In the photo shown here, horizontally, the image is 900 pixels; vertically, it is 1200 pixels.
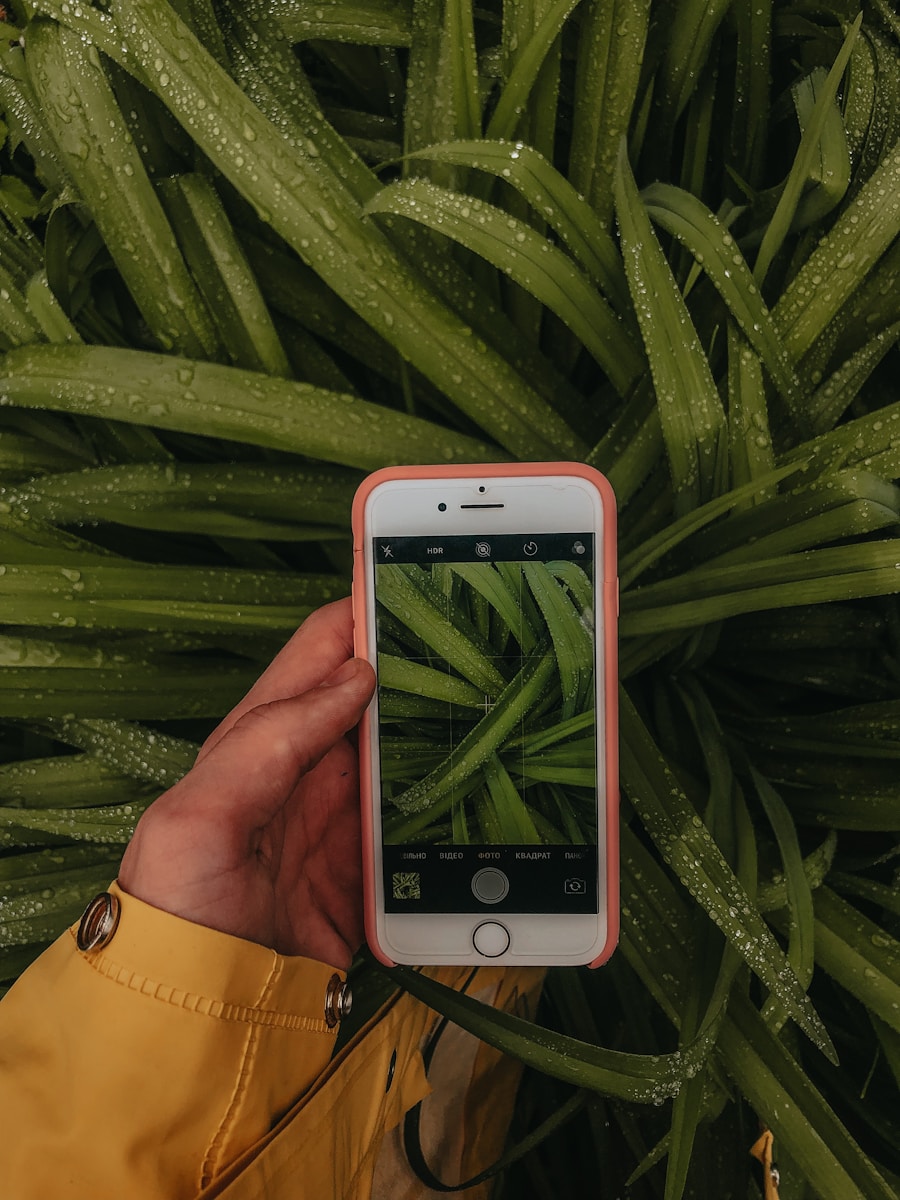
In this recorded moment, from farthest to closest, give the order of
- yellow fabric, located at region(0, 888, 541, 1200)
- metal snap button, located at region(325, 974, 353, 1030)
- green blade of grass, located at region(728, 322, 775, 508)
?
green blade of grass, located at region(728, 322, 775, 508), metal snap button, located at region(325, 974, 353, 1030), yellow fabric, located at region(0, 888, 541, 1200)

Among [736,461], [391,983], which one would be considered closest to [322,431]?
[736,461]

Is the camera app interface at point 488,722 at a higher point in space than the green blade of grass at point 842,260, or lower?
lower

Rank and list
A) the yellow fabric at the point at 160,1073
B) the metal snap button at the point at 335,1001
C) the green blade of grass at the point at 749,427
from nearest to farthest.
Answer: the yellow fabric at the point at 160,1073
the metal snap button at the point at 335,1001
the green blade of grass at the point at 749,427

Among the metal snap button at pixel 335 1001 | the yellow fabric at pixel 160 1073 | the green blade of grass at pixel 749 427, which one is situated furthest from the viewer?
the green blade of grass at pixel 749 427

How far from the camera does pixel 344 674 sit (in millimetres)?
583

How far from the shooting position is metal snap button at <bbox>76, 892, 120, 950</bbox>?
1.55ft

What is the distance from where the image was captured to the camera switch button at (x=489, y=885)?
2.05 ft

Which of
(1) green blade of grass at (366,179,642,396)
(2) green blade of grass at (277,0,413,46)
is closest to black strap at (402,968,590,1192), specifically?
(1) green blade of grass at (366,179,642,396)

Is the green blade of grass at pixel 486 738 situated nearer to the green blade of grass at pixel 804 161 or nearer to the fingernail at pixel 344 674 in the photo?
the fingernail at pixel 344 674

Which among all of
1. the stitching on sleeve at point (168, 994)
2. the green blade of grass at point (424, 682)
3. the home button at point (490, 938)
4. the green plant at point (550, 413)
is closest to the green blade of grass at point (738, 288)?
the green plant at point (550, 413)

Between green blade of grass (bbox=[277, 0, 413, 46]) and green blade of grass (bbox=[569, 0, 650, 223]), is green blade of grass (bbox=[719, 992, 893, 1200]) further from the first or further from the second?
green blade of grass (bbox=[277, 0, 413, 46])

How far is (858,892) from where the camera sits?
696 millimetres

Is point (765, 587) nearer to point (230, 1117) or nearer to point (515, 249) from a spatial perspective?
point (515, 249)

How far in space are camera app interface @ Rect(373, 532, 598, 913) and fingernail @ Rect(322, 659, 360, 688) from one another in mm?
29
